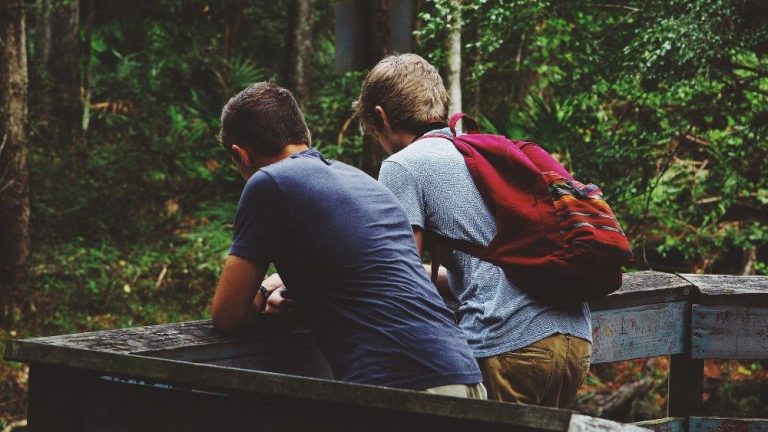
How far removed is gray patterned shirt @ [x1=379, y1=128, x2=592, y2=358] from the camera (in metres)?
2.82

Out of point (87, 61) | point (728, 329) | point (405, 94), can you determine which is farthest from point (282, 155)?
point (87, 61)

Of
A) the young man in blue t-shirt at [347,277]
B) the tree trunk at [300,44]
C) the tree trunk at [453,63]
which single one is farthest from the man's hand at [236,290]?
the tree trunk at [300,44]

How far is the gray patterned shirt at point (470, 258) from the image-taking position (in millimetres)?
2816

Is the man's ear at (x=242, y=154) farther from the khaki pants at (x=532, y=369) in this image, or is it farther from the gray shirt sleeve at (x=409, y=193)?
the khaki pants at (x=532, y=369)

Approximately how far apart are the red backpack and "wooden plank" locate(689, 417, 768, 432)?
1.03 meters

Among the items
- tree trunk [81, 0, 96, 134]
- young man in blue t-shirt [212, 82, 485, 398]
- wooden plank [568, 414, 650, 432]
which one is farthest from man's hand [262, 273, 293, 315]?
tree trunk [81, 0, 96, 134]

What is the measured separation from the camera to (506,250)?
9.18 feet

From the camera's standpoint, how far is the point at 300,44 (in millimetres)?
13844

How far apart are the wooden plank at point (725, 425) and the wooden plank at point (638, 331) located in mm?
270

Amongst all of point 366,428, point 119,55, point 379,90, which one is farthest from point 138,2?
point 366,428

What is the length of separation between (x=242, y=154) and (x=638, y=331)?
1621 mm

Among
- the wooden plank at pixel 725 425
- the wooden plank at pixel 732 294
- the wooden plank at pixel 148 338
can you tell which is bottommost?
the wooden plank at pixel 725 425

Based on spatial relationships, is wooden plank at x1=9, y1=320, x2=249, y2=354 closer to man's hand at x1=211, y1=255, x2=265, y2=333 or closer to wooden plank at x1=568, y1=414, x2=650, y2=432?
man's hand at x1=211, y1=255, x2=265, y2=333

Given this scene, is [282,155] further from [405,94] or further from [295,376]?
[295,376]
